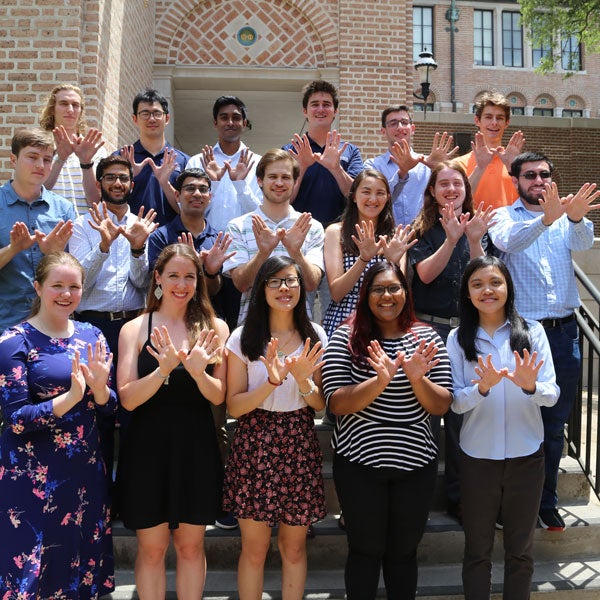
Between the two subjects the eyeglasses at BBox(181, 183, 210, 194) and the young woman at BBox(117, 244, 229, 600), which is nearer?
the young woman at BBox(117, 244, 229, 600)

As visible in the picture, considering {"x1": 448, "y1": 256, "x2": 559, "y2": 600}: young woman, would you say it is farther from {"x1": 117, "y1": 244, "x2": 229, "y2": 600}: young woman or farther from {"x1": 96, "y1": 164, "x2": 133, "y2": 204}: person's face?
{"x1": 96, "y1": 164, "x2": 133, "y2": 204}: person's face

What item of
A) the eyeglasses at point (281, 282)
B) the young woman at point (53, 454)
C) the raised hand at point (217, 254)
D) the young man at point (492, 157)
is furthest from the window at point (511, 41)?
the young woman at point (53, 454)

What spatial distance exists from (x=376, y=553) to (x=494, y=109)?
327 cm

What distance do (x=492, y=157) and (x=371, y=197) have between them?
1.17 meters

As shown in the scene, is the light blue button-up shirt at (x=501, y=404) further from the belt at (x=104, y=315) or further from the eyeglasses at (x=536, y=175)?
the belt at (x=104, y=315)

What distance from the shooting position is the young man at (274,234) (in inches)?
144

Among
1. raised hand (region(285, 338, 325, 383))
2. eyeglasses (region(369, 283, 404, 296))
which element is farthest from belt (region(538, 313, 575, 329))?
raised hand (region(285, 338, 325, 383))

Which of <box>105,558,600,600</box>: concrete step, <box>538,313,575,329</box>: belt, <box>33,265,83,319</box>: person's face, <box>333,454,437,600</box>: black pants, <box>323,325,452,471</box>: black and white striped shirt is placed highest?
<box>33,265,83,319</box>: person's face

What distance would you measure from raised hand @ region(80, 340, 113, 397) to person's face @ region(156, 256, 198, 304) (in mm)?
450

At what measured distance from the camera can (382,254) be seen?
147 inches

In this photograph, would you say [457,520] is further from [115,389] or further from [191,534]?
[115,389]

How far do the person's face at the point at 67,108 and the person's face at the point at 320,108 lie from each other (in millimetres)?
1697

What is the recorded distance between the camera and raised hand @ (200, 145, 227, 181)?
185 inches

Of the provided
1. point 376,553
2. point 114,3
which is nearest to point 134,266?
point 376,553
